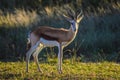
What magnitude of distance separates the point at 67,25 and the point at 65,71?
253 inches

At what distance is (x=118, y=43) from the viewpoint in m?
19.5

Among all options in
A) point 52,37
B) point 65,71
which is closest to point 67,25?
point 65,71

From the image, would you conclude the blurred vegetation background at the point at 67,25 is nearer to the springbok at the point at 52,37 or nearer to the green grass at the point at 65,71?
the green grass at the point at 65,71

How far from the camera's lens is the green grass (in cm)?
1188

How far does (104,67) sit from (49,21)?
17.7 ft

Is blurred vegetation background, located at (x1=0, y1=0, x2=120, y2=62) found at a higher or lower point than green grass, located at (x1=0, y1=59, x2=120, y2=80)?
higher

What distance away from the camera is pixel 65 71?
1311 cm

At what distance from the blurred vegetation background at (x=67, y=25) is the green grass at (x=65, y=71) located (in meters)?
1.45

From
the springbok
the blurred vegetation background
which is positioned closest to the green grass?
the springbok

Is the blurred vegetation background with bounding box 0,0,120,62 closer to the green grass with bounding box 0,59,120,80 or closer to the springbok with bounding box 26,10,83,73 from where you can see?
the green grass with bounding box 0,59,120,80

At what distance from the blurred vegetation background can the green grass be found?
4.75 ft

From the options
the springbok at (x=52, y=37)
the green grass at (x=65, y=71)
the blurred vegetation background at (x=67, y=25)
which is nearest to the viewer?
the green grass at (x=65, y=71)

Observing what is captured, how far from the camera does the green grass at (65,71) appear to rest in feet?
39.0

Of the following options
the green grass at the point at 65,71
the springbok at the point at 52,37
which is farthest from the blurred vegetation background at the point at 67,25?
the springbok at the point at 52,37
